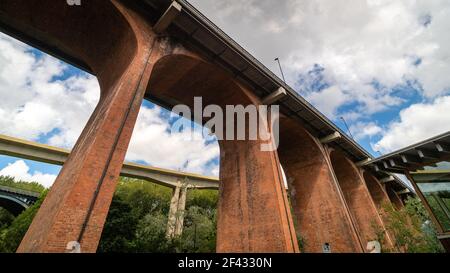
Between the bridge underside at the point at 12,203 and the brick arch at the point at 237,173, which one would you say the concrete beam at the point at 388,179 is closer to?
the brick arch at the point at 237,173

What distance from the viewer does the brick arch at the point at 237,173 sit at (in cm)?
883

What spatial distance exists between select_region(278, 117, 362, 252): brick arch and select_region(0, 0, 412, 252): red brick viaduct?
0.06 meters

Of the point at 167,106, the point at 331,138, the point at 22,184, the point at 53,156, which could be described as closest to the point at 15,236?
the point at 53,156

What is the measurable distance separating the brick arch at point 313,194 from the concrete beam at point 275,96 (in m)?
1.92

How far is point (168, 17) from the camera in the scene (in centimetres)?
816

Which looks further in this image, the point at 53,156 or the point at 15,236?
the point at 53,156

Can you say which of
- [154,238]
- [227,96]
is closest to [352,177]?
[227,96]

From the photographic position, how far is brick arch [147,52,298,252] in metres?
8.83

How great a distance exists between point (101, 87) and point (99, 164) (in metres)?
5.05

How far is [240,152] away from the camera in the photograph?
37.9 feet

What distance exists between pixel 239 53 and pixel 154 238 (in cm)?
960

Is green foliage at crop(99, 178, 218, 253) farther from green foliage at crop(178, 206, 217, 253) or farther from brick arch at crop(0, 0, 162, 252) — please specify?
brick arch at crop(0, 0, 162, 252)

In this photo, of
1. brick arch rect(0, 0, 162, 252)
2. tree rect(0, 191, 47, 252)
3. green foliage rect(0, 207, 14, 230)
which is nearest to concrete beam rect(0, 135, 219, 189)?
tree rect(0, 191, 47, 252)

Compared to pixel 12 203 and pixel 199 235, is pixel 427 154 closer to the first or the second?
pixel 199 235
